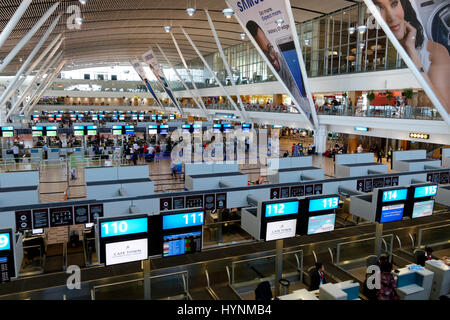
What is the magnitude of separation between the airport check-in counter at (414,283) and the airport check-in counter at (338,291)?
1.32 m

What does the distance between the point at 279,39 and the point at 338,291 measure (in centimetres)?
1889

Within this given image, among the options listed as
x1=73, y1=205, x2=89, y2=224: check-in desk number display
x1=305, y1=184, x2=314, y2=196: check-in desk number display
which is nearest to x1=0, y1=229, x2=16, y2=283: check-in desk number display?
x1=73, y1=205, x2=89, y2=224: check-in desk number display

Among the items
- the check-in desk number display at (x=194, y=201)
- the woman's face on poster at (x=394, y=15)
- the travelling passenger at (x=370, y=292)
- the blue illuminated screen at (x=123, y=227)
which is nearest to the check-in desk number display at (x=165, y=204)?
the check-in desk number display at (x=194, y=201)

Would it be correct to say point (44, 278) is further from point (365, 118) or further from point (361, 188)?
point (365, 118)

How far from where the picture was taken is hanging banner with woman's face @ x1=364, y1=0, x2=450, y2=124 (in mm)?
14172

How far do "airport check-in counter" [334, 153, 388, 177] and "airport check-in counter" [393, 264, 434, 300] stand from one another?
6.33 meters

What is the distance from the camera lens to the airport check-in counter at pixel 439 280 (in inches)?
265

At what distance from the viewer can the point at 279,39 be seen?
21719 millimetres

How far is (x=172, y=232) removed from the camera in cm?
630

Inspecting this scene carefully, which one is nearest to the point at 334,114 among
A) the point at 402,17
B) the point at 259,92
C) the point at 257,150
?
the point at 257,150

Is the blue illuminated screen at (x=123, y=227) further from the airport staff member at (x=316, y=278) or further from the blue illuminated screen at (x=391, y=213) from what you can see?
the blue illuminated screen at (x=391, y=213)

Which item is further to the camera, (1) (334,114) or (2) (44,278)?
(1) (334,114)

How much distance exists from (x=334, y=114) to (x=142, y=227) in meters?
A: 21.3

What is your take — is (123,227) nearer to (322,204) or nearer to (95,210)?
(95,210)
